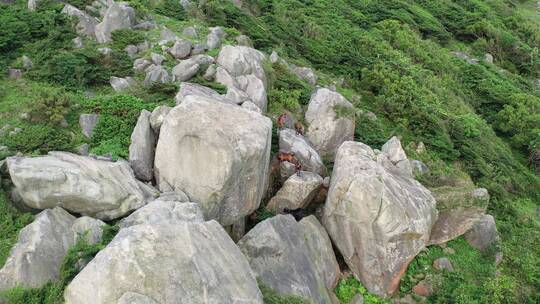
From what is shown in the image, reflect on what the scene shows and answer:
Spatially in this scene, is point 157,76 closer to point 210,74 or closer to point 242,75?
point 210,74

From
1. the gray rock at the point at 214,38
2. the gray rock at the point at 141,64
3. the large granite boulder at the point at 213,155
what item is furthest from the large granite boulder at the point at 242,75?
the large granite boulder at the point at 213,155

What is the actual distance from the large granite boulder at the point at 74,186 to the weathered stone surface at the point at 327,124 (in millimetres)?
7802

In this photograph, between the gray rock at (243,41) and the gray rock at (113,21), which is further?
the gray rock at (243,41)

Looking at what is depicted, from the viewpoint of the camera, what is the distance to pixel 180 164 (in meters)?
10.9

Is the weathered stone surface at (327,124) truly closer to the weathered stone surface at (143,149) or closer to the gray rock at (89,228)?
the weathered stone surface at (143,149)

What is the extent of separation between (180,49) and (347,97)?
8.32 m

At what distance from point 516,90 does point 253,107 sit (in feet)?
75.3

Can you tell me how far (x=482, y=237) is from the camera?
1483cm

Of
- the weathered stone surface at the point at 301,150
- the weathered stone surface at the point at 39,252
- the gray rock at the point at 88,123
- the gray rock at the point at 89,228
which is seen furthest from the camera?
the weathered stone surface at the point at 301,150

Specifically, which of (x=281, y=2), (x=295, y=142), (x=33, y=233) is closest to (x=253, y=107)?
A: (x=295, y=142)

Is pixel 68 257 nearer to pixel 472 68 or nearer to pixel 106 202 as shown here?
pixel 106 202

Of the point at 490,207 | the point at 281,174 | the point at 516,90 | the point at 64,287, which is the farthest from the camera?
the point at 516,90

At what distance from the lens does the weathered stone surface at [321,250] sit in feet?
39.1

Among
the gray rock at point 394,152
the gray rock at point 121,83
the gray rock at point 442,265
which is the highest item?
the gray rock at point 121,83
